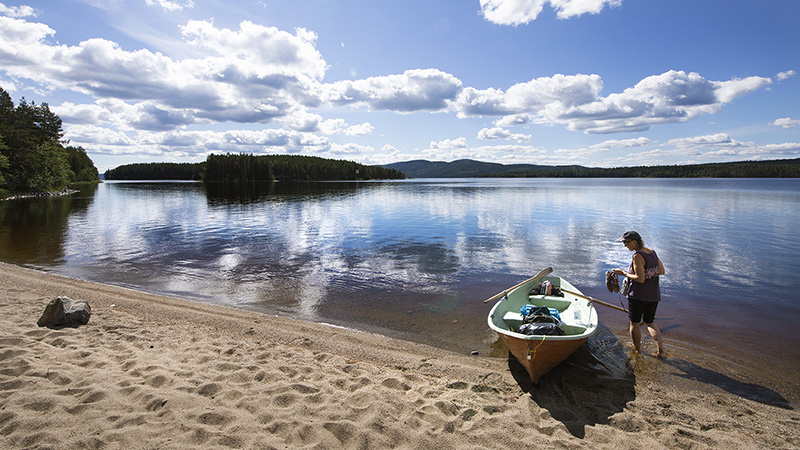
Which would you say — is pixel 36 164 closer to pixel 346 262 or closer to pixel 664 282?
pixel 346 262

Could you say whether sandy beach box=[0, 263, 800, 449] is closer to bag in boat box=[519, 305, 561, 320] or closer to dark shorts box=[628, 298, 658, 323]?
dark shorts box=[628, 298, 658, 323]

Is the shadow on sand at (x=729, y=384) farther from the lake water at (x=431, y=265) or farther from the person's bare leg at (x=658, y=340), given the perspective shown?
the lake water at (x=431, y=265)

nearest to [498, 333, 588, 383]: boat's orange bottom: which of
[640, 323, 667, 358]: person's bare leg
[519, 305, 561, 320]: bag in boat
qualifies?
[519, 305, 561, 320]: bag in boat

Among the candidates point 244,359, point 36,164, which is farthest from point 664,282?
point 36,164

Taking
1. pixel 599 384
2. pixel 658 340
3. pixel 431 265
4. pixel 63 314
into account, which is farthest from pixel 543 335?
pixel 63 314

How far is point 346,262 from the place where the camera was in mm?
17109

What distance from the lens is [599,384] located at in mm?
6910

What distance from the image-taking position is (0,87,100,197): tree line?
53.9 m

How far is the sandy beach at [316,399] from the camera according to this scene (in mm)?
4598

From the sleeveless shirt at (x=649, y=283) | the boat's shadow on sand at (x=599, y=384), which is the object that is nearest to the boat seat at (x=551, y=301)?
the boat's shadow on sand at (x=599, y=384)

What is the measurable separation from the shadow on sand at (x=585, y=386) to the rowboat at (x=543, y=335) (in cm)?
35

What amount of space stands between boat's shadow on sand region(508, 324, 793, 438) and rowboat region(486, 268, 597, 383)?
0.45 m

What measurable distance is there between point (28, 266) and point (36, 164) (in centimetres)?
6154

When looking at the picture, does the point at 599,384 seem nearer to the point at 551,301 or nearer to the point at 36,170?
the point at 551,301
